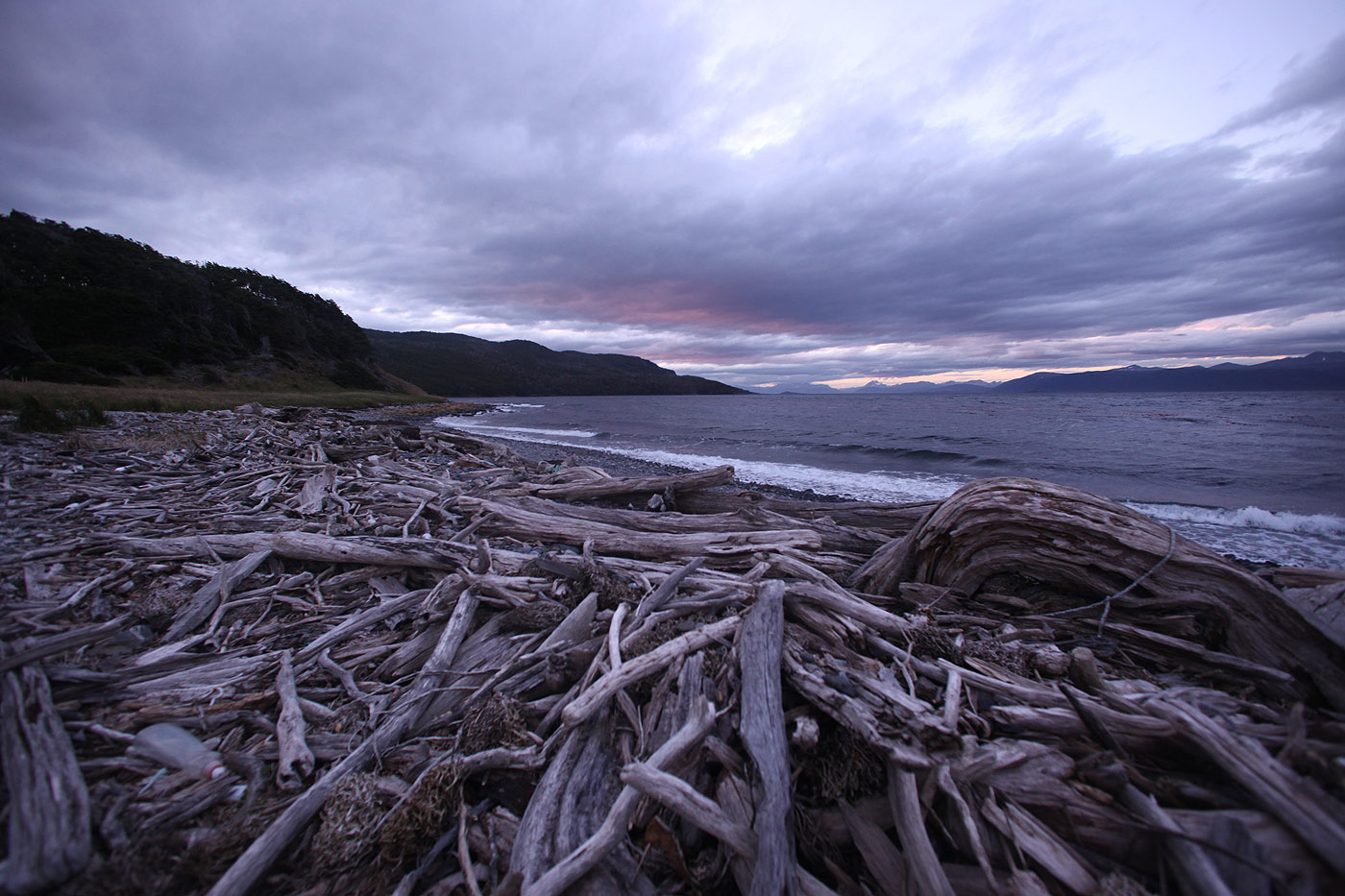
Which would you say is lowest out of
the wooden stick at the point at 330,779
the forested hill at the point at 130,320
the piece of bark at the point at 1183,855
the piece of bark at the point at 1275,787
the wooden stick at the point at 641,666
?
the wooden stick at the point at 330,779

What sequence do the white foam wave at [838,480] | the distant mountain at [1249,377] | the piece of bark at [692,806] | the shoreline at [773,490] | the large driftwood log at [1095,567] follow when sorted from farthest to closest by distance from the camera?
the distant mountain at [1249,377], the white foam wave at [838,480], the shoreline at [773,490], the large driftwood log at [1095,567], the piece of bark at [692,806]

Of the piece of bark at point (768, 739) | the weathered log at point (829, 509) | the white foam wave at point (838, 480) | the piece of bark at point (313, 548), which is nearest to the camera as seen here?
the piece of bark at point (768, 739)

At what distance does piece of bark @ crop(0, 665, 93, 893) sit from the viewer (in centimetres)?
171

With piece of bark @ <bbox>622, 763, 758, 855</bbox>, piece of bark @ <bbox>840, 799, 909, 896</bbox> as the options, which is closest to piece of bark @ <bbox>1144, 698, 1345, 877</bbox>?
piece of bark @ <bbox>840, 799, 909, 896</bbox>

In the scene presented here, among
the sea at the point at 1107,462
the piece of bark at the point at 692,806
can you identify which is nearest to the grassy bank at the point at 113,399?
the sea at the point at 1107,462

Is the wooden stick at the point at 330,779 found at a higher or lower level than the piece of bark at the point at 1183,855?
lower

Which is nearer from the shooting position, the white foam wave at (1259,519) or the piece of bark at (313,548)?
the piece of bark at (313,548)

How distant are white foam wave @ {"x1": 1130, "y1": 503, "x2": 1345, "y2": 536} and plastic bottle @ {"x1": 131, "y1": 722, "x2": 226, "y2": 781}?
57.8ft

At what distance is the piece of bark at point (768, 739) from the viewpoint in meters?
1.88

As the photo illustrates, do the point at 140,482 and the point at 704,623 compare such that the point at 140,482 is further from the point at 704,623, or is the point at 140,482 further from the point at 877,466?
the point at 877,466

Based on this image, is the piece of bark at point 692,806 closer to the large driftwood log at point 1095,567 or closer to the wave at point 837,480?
the large driftwood log at point 1095,567

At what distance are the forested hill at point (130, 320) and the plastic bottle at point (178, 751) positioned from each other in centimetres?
4412

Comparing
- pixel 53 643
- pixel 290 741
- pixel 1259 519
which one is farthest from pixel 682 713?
pixel 1259 519

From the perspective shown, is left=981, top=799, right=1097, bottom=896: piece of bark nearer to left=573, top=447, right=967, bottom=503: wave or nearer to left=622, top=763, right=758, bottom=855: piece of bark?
left=622, top=763, right=758, bottom=855: piece of bark
